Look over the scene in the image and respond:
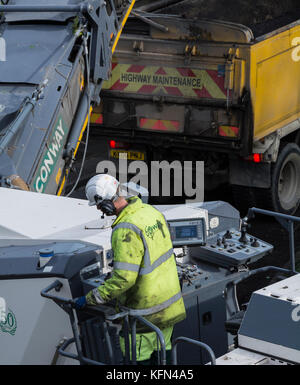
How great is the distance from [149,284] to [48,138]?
2.31 m

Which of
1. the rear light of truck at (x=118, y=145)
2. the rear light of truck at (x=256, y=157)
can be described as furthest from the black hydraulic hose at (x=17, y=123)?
the rear light of truck at (x=118, y=145)

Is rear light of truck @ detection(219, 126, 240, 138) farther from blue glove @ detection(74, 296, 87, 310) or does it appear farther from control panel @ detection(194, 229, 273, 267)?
blue glove @ detection(74, 296, 87, 310)

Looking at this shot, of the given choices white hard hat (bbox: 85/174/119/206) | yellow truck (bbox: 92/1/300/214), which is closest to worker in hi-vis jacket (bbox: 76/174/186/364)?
white hard hat (bbox: 85/174/119/206)

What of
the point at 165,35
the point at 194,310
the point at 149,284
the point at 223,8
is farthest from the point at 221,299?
the point at 223,8

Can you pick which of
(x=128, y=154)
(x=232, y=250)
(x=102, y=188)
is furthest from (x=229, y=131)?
(x=102, y=188)

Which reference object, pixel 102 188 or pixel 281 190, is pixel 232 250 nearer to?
pixel 102 188

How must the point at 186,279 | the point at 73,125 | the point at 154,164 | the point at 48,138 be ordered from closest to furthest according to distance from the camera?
1. the point at 186,279
2. the point at 48,138
3. the point at 73,125
4. the point at 154,164

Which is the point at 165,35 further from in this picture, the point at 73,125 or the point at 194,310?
the point at 194,310

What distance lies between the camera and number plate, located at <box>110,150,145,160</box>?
9805mm

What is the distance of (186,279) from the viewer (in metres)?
5.01

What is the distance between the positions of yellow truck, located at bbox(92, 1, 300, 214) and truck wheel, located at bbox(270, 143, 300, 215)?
1cm

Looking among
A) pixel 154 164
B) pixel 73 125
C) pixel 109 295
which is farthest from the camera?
pixel 154 164

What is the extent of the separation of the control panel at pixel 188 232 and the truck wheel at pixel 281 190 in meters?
4.50

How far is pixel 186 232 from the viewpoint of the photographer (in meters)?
5.00
